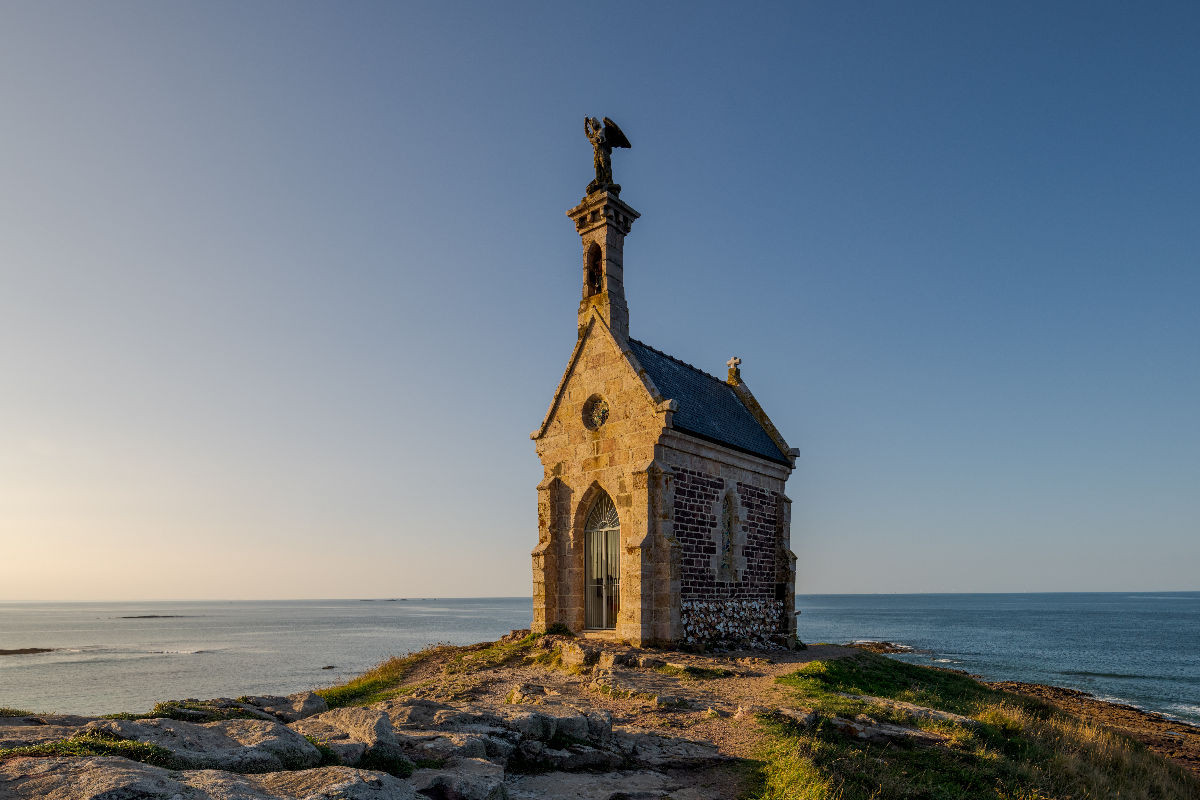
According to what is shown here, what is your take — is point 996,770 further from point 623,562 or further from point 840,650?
point 840,650

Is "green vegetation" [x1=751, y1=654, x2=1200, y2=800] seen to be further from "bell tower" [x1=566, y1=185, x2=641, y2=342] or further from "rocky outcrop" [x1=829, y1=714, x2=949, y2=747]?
"bell tower" [x1=566, y1=185, x2=641, y2=342]

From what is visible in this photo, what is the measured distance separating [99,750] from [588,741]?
556 centimetres

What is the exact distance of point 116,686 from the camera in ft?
130

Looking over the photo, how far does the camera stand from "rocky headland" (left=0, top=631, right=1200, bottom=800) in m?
5.80

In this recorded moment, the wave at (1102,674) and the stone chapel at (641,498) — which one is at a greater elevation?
the stone chapel at (641,498)

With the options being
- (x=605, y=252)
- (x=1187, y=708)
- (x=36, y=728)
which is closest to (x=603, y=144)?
(x=605, y=252)

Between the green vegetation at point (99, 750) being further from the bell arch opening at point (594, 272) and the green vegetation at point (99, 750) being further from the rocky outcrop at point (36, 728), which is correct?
the bell arch opening at point (594, 272)

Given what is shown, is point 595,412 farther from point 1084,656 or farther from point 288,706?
point 1084,656

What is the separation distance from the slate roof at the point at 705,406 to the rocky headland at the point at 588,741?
6.37m

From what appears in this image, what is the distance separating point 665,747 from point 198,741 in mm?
5877

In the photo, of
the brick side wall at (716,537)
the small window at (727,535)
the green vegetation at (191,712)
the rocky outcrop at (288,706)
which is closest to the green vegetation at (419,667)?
the rocky outcrop at (288,706)

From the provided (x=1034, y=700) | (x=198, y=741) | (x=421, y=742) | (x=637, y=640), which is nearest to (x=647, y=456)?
(x=637, y=640)

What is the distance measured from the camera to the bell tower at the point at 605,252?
22.2m

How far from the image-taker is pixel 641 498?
19.1m
